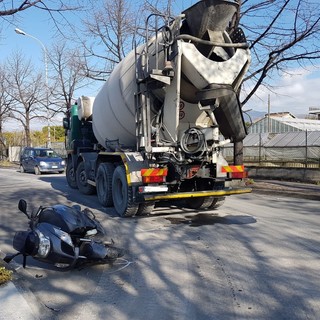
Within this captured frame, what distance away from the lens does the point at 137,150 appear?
8266mm

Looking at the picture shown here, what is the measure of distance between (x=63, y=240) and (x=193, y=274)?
5.51 feet

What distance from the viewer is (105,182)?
9555 millimetres

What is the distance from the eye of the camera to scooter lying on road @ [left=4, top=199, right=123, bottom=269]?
443cm

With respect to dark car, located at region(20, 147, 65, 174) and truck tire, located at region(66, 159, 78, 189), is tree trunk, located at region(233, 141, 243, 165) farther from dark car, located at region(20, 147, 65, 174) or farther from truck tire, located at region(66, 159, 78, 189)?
dark car, located at region(20, 147, 65, 174)

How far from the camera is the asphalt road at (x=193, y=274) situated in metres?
3.84

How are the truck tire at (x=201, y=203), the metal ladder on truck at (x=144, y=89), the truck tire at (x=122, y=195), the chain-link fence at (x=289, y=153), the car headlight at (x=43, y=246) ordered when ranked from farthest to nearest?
1. the chain-link fence at (x=289, y=153)
2. the truck tire at (x=201, y=203)
3. the truck tire at (x=122, y=195)
4. the metal ladder on truck at (x=144, y=89)
5. the car headlight at (x=43, y=246)

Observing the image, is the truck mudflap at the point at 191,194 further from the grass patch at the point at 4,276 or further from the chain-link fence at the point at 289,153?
the chain-link fence at the point at 289,153

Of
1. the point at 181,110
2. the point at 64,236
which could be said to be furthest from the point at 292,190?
the point at 64,236

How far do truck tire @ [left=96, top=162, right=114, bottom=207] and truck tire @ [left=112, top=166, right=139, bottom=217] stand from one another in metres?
0.37

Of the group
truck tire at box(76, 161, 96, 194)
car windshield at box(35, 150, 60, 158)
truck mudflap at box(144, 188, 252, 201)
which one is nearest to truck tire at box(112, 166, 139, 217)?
truck mudflap at box(144, 188, 252, 201)

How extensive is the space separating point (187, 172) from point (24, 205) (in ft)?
12.4

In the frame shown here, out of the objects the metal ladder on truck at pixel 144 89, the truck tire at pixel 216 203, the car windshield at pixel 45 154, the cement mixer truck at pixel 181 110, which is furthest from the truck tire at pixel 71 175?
the car windshield at pixel 45 154

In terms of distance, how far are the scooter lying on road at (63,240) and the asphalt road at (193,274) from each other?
257mm

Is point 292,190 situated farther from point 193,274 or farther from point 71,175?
point 193,274
